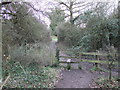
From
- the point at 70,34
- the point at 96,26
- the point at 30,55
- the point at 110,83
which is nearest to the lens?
the point at 110,83

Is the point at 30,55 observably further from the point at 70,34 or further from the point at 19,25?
the point at 70,34

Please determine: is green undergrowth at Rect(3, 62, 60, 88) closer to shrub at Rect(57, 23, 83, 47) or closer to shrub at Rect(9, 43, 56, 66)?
shrub at Rect(9, 43, 56, 66)

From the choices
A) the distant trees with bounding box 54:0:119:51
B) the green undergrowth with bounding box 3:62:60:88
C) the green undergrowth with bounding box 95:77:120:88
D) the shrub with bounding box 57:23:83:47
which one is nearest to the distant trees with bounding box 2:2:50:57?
the green undergrowth with bounding box 3:62:60:88

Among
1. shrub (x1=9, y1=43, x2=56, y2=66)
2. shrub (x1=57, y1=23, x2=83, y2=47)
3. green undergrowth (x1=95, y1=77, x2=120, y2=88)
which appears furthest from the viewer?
shrub (x1=57, y1=23, x2=83, y2=47)

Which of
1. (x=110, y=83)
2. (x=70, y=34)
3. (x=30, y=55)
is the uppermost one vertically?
(x=70, y=34)

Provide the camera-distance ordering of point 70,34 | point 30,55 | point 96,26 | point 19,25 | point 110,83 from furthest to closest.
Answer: point 70,34 → point 96,26 → point 19,25 → point 30,55 → point 110,83

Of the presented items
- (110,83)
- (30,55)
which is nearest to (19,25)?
(30,55)

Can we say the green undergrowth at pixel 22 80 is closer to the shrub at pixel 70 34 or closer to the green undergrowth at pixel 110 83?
the green undergrowth at pixel 110 83

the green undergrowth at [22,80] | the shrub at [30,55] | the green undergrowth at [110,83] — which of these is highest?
the shrub at [30,55]

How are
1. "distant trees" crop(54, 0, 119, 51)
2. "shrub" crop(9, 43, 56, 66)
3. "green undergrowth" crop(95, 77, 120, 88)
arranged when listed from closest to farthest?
"green undergrowth" crop(95, 77, 120, 88) → "shrub" crop(9, 43, 56, 66) → "distant trees" crop(54, 0, 119, 51)

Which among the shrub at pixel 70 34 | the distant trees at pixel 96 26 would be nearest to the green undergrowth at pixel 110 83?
the distant trees at pixel 96 26

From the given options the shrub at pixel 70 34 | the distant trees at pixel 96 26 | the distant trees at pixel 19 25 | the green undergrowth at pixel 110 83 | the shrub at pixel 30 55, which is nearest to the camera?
the green undergrowth at pixel 110 83

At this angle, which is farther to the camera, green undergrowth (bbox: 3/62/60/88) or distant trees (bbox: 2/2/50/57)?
distant trees (bbox: 2/2/50/57)

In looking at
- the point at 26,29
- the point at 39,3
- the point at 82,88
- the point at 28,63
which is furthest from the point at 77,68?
the point at 39,3
